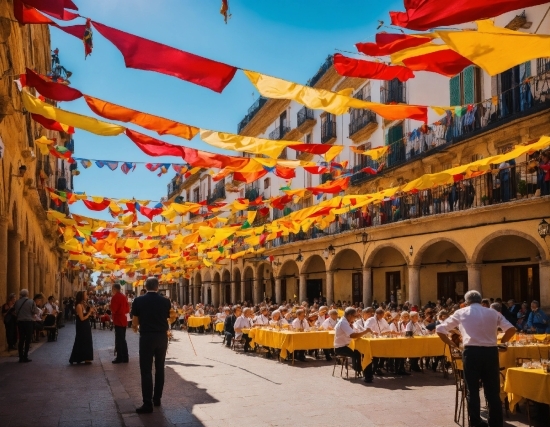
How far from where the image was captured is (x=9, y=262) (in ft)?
47.5

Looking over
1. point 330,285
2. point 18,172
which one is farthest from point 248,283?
point 18,172

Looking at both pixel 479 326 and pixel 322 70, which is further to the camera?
pixel 322 70

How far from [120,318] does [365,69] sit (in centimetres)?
731

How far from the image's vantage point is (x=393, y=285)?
25.3m

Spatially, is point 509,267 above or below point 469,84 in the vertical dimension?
below

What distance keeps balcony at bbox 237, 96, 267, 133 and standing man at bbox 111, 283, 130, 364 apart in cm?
2672

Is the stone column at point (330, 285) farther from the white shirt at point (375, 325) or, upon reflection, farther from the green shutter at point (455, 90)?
the white shirt at point (375, 325)

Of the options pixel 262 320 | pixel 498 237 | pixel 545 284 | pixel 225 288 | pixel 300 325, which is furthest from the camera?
pixel 225 288

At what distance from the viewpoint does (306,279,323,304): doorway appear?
32.3 metres

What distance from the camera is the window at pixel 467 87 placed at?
61.1 feet

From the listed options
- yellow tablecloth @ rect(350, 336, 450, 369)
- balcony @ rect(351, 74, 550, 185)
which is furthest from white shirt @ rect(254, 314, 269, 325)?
yellow tablecloth @ rect(350, 336, 450, 369)

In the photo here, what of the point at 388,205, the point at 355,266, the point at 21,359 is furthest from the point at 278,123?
the point at 21,359

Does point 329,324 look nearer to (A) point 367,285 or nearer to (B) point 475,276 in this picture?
(B) point 475,276

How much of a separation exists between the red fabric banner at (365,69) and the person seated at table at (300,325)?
774cm
